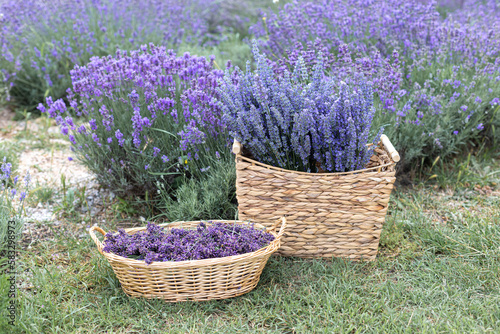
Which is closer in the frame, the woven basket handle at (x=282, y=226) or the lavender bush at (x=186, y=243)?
the lavender bush at (x=186, y=243)

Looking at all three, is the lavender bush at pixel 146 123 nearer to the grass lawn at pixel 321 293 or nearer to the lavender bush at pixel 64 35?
the grass lawn at pixel 321 293

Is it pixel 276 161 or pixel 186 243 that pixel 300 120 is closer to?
pixel 276 161

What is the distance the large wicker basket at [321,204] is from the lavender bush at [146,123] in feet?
1.42

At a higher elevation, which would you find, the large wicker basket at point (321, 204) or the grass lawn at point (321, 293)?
the large wicker basket at point (321, 204)

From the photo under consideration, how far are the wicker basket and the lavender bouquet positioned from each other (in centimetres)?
45

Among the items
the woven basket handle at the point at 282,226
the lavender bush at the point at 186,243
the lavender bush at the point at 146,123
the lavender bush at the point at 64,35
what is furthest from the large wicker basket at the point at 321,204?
the lavender bush at the point at 64,35

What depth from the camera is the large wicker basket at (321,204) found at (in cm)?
215

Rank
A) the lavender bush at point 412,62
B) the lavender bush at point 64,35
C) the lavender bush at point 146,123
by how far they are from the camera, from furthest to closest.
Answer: the lavender bush at point 64,35
the lavender bush at point 412,62
the lavender bush at point 146,123

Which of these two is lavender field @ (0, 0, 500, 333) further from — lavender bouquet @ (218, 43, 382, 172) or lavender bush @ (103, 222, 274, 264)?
lavender bush @ (103, 222, 274, 264)

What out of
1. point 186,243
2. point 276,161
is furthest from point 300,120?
point 186,243

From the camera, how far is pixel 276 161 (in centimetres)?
231

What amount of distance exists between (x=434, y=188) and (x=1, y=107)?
3.80m

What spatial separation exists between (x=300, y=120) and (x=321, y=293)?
0.80 m

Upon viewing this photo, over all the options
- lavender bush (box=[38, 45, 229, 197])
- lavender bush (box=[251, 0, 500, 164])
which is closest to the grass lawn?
lavender bush (box=[38, 45, 229, 197])
